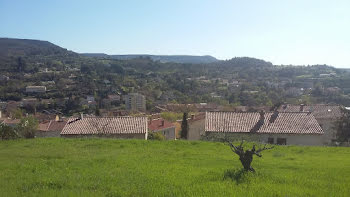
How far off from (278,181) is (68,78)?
158332mm

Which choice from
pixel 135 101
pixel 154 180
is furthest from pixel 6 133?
pixel 135 101

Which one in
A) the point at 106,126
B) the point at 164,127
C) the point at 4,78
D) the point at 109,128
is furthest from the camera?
the point at 4,78

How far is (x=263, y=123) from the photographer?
3503 centimetres

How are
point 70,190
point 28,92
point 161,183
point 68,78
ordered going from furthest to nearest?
point 68,78 → point 28,92 → point 161,183 → point 70,190

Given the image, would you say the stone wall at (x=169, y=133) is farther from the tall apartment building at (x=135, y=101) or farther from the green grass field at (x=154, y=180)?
the tall apartment building at (x=135, y=101)

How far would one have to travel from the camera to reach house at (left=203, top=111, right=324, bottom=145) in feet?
109

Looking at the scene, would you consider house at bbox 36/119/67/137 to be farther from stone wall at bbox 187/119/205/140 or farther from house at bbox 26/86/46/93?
house at bbox 26/86/46/93

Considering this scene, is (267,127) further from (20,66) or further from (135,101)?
(20,66)

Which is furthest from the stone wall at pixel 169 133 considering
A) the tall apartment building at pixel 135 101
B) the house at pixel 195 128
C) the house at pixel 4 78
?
the house at pixel 4 78

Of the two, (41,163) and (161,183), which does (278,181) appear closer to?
(161,183)

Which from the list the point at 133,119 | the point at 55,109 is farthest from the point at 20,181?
the point at 55,109

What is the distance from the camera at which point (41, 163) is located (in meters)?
14.4

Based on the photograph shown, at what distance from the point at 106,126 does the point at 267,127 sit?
50.1 feet

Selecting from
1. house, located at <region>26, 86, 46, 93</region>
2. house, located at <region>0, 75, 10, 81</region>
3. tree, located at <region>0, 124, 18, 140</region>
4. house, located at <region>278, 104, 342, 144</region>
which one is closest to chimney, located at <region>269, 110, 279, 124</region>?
house, located at <region>278, 104, 342, 144</region>
